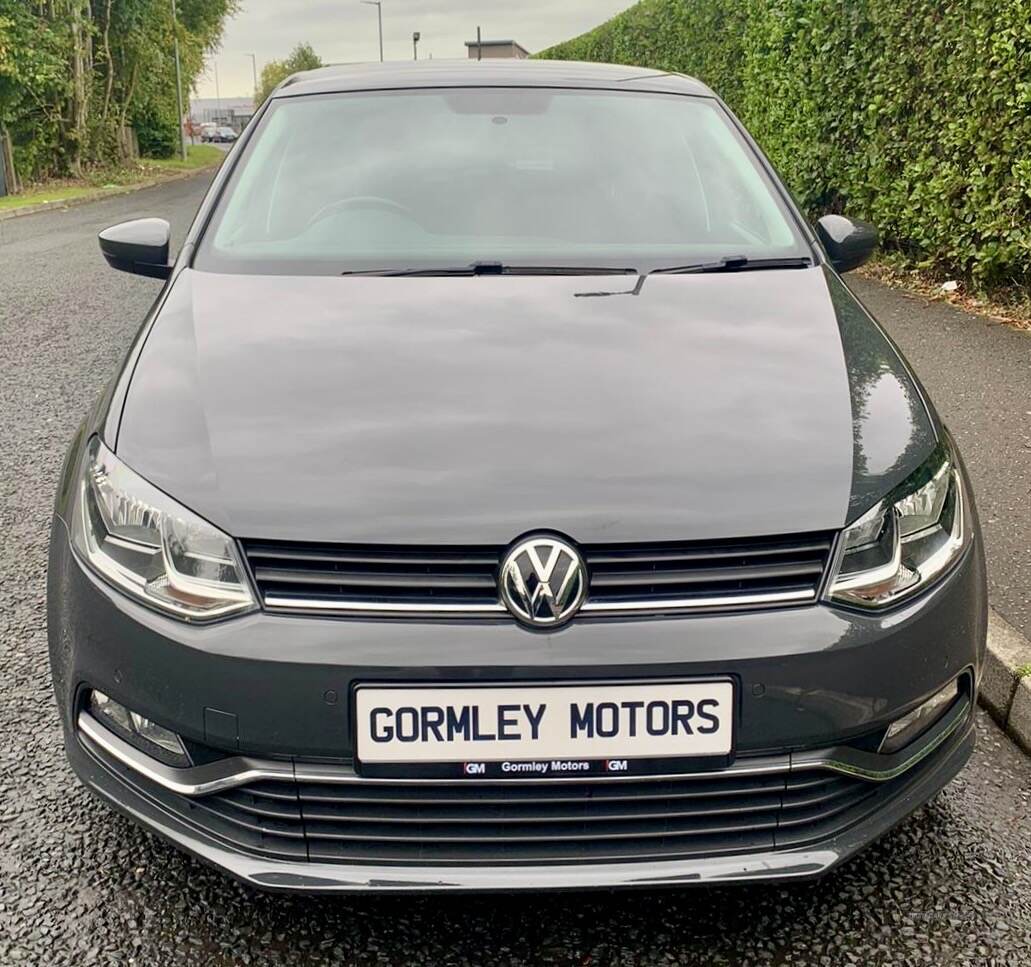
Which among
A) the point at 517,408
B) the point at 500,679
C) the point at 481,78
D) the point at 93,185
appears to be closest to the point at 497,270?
the point at 517,408

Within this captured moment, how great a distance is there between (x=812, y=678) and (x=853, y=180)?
25.7 feet

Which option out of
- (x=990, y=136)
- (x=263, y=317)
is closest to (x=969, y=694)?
(x=263, y=317)

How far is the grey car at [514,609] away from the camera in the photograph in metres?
1.71

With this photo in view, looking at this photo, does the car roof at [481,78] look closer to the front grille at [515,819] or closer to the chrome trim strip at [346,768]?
the chrome trim strip at [346,768]

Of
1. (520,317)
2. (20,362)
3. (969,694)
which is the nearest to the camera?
(969,694)

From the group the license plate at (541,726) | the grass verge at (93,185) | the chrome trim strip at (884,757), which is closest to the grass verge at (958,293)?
the chrome trim strip at (884,757)

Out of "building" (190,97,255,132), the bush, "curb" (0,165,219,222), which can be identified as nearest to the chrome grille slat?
"curb" (0,165,219,222)

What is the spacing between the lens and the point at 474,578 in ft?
5.72

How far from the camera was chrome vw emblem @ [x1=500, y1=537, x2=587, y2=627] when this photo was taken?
5.63 ft

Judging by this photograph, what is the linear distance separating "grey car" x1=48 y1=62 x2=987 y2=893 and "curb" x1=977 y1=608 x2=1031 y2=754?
808 mm

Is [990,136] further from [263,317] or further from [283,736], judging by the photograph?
[283,736]

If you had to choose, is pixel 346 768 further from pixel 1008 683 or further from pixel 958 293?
pixel 958 293

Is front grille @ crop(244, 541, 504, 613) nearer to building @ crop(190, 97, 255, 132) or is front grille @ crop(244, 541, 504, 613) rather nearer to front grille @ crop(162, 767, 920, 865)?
front grille @ crop(162, 767, 920, 865)

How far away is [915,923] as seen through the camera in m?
2.04
